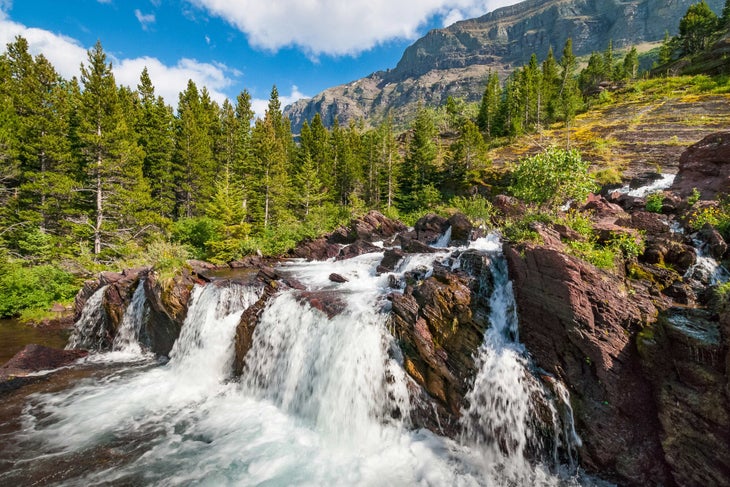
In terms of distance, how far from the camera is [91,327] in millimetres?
16062

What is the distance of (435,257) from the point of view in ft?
59.1

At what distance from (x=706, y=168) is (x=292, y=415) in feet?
88.2

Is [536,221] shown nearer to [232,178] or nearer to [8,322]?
[8,322]

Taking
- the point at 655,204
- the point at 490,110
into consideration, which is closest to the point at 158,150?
the point at 655,204

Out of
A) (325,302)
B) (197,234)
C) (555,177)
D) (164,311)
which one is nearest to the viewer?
(325,302)

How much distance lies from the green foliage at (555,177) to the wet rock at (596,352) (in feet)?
20.3

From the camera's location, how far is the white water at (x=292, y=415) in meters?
7.88

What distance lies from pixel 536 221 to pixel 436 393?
6.77 m

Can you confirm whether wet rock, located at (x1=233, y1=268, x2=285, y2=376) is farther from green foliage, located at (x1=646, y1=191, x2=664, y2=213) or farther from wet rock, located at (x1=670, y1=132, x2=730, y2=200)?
wet rock, located at (x1=670, y1=132, x2=730, y2=200)

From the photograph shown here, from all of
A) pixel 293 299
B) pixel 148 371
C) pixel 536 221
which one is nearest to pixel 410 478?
pixel 293 299

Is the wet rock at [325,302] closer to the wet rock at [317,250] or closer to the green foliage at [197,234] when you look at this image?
the wet rock at [317,250]

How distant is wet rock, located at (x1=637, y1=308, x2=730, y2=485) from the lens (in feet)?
20.1

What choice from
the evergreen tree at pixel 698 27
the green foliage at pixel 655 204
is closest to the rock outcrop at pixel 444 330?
the green foliage at pixel 655 204

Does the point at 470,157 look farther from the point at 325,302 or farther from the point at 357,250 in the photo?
the point at 325,302
